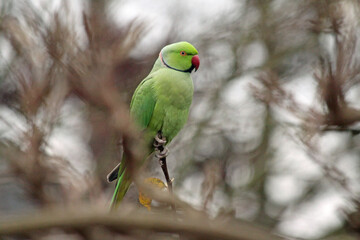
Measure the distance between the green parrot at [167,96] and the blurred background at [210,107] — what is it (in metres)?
0.28

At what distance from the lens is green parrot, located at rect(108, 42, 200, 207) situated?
3.97 metres

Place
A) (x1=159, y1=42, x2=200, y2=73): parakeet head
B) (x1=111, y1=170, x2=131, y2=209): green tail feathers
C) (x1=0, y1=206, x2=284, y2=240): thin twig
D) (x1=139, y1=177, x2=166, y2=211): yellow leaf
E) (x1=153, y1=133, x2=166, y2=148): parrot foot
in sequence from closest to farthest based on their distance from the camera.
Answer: (x1=0, y1=206, x2=284, y2=240): thin twig < (x1=139, y1=177, x2=166, y2=211): yellow leaf < (x1=111, y1=170, x2=131, y2=209): green tail feathers < (x1=153, y1=133, x2=166, y2=148): parrot foot < (x1=159, y1=42, x2=200, y2=73): parakeet head

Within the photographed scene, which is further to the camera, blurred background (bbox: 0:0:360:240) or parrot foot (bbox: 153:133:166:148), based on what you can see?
parrot foot (bbox: 153:133:166:148)

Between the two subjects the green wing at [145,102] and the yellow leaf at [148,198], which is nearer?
the yellow leaf at [148,198]

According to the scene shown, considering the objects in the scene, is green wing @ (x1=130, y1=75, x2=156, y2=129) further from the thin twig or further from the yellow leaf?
the thin twig

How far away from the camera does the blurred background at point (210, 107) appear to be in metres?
2.39

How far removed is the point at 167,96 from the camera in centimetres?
400

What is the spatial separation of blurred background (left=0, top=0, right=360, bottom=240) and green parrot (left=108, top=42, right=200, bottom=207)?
0.92 feet

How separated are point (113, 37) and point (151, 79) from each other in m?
1.19

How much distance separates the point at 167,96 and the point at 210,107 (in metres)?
2.78

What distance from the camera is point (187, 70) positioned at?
4.09 m

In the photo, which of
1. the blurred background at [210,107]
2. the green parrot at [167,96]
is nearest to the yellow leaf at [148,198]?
the blurred background at [210,107]

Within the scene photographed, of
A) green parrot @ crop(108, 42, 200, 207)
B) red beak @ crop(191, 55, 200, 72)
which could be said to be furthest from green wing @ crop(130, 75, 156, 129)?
red beak @ crop(191, 55, 200, 72)

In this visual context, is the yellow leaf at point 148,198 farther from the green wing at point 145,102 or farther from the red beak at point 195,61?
the red beak at point 195,61
